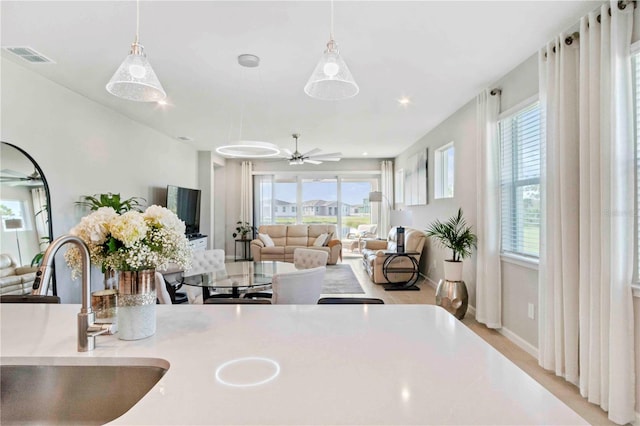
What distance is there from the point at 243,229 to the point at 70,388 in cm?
781

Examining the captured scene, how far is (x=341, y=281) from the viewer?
6082 millimetres

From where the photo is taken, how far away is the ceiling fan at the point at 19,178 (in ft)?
10.2

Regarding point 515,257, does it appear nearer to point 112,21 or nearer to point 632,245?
point 632,245

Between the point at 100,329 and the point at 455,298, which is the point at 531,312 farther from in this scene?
the point at 100,329

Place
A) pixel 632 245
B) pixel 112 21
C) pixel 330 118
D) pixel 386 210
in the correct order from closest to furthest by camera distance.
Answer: pixel 632 245 → pixel 112 21 → pixel 330 118 → pixel 386 210

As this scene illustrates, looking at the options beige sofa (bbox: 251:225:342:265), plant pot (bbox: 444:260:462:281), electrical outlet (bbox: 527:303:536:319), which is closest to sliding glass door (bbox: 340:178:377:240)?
beige sofa (bbox: 251:225:342:265)

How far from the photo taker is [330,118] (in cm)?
505

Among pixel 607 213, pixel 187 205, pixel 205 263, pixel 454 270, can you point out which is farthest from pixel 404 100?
pixel 187 205

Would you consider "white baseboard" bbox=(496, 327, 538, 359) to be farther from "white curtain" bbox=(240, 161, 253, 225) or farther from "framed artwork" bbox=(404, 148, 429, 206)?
"white curtain" bbox=(240, 161, 253, 225)

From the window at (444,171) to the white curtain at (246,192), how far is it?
4925 millimetres

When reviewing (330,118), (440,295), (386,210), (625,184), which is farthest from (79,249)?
(386,210)

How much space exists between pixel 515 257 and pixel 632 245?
53.3 inches

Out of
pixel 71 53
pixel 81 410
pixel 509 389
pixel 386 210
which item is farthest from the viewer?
pixel 386 210

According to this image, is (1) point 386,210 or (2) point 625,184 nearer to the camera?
(2) point 625,184
